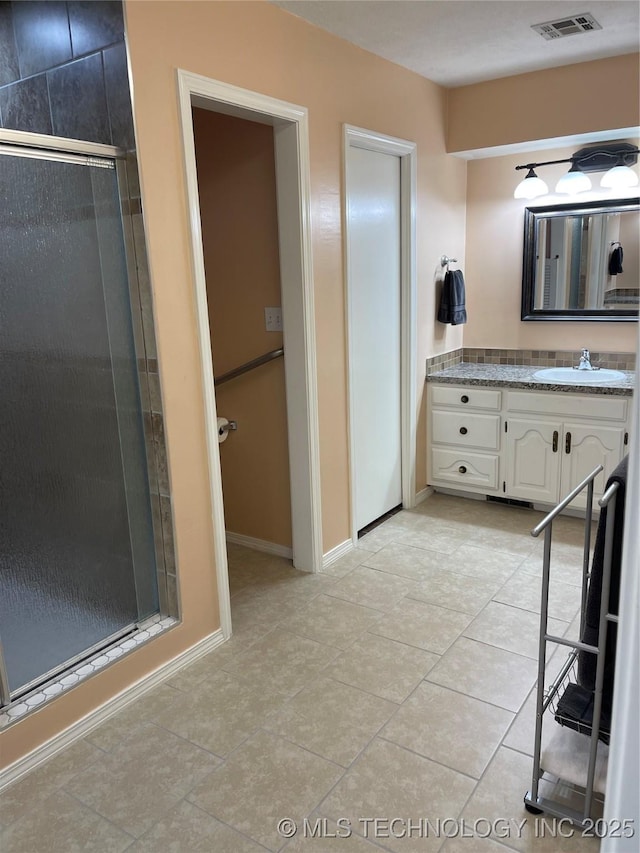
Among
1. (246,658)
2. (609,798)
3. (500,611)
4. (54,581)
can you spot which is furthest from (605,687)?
(54,581)

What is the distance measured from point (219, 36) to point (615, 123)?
2086 mm

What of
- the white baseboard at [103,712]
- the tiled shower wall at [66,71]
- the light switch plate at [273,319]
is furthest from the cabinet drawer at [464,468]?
the tiled shower wall at [66,71]

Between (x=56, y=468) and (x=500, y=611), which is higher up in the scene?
(x=56, y=468)

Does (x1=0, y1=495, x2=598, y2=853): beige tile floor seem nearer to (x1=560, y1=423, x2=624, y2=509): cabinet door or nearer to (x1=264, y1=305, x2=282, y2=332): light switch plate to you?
(x1=560, y1=423, x2=624, y2=509): cabinet door

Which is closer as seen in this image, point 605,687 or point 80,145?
point 605,687

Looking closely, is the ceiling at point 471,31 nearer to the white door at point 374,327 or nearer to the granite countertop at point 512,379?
the white door at point 374,327

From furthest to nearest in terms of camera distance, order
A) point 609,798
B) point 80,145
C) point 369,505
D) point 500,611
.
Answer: point 369,505 → point 500,611 → point 80,145 → point 609,798

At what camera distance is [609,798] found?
1.18 metres

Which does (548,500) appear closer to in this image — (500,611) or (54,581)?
(500,611)

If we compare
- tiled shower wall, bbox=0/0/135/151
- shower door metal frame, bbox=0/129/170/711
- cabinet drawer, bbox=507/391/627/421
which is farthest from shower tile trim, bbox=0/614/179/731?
cabinet drawer, bbox=507/391/627/421

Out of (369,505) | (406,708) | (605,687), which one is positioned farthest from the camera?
(369,505)

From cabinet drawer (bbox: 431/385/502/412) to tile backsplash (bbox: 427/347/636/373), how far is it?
0.50 feet

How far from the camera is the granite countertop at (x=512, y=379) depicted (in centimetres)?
335

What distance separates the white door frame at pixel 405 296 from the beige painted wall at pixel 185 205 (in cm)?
5
